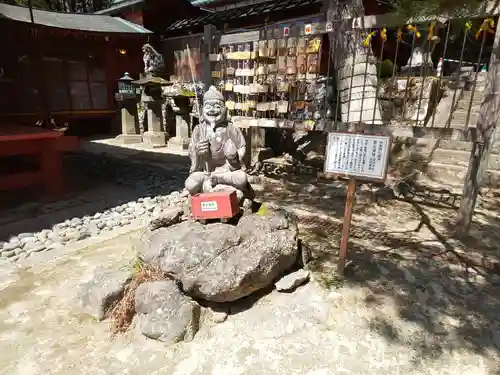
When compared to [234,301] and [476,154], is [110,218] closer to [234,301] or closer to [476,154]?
[234,301]

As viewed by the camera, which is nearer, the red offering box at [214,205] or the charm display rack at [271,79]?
the red offering box at [214,205]

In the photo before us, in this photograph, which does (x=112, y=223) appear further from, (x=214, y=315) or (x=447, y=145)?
(x=447, y=145)

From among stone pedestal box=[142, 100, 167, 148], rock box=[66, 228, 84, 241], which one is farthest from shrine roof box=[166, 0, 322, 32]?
rock box=[66, 228, 84, 241]

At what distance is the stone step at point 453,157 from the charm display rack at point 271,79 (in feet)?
9.92

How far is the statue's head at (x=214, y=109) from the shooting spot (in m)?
4.18

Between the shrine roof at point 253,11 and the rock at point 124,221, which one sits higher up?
the shrine roof at point 253,11

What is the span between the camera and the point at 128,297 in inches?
132

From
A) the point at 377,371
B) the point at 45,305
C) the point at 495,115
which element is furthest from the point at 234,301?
the point at 495,115

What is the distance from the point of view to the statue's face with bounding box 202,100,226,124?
164 inches

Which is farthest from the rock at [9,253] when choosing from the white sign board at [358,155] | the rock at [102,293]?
the white sign board at [358,155]

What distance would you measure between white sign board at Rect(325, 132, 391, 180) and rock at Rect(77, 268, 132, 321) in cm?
251

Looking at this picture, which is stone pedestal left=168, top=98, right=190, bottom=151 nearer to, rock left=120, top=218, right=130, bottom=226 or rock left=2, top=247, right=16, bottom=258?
rock left=120, top=218, right=130, bottom=226

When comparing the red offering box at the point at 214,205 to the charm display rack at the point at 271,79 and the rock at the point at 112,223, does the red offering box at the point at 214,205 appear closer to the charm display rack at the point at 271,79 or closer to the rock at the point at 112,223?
the rock at the point at 112,223

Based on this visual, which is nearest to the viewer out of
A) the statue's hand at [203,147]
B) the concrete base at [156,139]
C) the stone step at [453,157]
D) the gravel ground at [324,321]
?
the gravel ground at [324,321]
